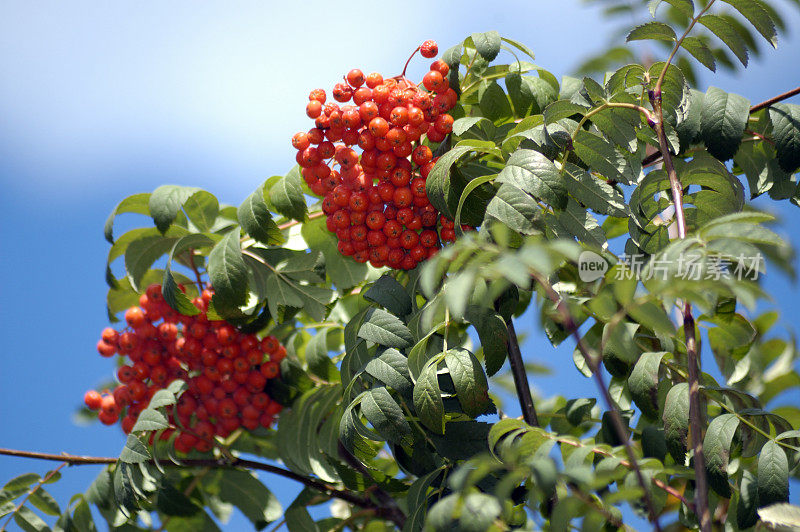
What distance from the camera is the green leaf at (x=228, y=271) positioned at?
6.29ft

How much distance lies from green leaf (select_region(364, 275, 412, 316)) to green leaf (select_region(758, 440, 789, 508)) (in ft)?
2.66

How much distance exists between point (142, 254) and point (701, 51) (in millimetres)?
1701

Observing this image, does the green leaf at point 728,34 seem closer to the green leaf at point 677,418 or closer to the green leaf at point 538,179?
the green leaf at point 538,179

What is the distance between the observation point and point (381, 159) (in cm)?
188

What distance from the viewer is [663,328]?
1.08 metres

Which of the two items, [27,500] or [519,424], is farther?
[27,500]

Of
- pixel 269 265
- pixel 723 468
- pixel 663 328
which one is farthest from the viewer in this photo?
pixel 269 265

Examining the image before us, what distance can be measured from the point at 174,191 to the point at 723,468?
1.60 meters

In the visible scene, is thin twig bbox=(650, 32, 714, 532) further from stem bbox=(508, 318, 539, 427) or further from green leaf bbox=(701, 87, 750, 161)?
stem bbox=(508, 318, 539, 427)

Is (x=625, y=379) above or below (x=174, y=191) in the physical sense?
below

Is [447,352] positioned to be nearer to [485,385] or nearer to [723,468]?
[485,385]

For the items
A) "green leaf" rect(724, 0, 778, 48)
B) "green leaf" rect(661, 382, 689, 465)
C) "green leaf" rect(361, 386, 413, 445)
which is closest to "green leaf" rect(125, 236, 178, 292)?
"green leaf" rect(361, 386, 413, 445)

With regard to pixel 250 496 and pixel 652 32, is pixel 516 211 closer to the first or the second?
pixel 652 32

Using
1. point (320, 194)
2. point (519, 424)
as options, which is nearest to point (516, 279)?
point (519, 424)
